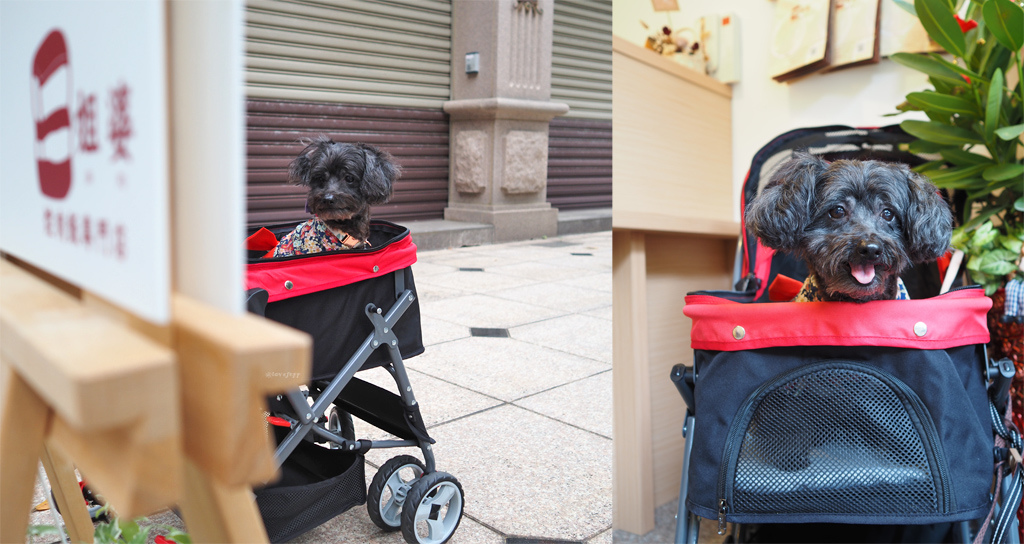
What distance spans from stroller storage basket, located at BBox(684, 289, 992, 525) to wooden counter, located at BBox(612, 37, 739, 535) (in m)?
0.80

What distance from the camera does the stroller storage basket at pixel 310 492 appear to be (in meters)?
1.53

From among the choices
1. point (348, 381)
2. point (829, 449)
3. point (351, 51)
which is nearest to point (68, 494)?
point (348, 381)

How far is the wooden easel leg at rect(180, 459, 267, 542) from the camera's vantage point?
0.60 m

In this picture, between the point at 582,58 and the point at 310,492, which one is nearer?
the point at 310,492

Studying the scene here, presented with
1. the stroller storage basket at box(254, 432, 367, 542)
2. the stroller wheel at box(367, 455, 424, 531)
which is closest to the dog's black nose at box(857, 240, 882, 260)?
the stroller wheel at box(367, 455, 424, 531)

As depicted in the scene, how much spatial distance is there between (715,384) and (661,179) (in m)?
1.20

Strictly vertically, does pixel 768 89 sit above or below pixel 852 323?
above

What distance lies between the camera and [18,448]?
0.66 metres

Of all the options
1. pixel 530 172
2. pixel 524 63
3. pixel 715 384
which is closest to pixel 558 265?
pixel 530 172

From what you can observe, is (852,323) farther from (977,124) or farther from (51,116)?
(51,116)

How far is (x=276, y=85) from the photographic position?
5629 millimetres

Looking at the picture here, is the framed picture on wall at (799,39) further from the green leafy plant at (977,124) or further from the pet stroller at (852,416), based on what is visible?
the pet stroller at (852,416)

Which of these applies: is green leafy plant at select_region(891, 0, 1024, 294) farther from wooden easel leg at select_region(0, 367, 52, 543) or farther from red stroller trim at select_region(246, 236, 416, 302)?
wooden easel leg at select_region(0, 367, 52, 543)

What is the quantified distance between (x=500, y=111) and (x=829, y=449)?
212 inches
